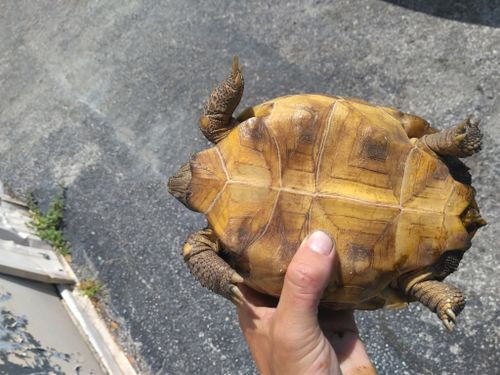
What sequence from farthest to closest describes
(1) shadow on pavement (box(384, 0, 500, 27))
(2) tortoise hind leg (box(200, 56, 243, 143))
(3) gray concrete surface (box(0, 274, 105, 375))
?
(1) shadow on pavement (box(384, 0, 500, 27))
(3) gray concrete surface (box(0, 274, 105, 375))
(2) tortoise hind leg (box(200, 56, 243, 143))

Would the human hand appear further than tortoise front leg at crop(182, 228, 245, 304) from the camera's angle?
No

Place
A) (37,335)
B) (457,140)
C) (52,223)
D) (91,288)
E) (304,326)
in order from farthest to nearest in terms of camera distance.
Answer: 1. (52,223)
2. (91,288)
3. (37,335)
4. (457,140)
5. (304,326)

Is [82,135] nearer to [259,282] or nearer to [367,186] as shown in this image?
[259,282]

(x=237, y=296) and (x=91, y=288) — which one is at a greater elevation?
(x=237, y=296)

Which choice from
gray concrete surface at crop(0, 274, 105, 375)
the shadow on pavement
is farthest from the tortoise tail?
the shadow on pavement

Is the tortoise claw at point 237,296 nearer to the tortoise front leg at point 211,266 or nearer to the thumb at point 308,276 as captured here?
the tortoise front leg at point 211,266

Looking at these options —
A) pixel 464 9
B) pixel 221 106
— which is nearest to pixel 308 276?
pixel 221 106

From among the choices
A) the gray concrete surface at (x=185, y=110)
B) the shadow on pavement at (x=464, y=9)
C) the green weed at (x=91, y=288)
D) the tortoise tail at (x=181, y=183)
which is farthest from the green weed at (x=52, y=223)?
the shadow on pavement at (x=464, y=9)

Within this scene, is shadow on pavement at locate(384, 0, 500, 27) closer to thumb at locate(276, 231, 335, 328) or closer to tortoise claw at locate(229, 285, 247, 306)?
thumb at locate(276, 231, 335, 328)

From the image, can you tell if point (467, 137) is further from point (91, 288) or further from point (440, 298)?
point (91, 288)
